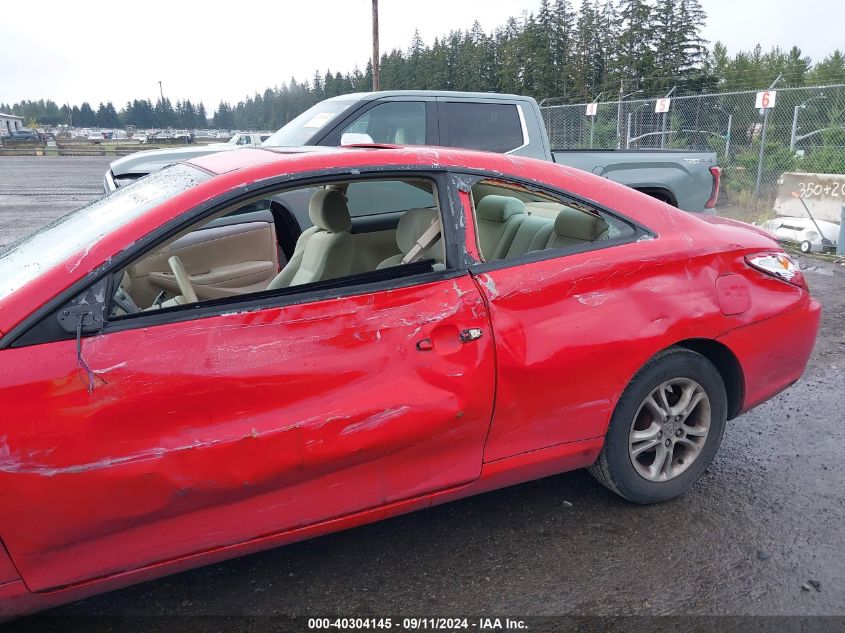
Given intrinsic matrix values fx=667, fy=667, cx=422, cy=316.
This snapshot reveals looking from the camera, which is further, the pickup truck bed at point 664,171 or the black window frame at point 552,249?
the pickup truck bed at point 664,171

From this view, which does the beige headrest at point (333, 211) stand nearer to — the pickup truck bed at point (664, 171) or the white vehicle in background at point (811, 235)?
the pickup truck bed at point (664, 171)

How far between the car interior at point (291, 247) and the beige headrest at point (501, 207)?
373mm

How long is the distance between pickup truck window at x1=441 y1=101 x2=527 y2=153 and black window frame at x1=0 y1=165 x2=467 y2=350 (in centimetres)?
416

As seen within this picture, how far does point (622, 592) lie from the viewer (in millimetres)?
2482

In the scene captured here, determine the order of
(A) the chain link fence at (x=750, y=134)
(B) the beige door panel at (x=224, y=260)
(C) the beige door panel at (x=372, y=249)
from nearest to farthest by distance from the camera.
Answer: (C) the beige door panel at (x=372, y=249)
(B) the beige door panel at (x=224, y=260)
(A) the chain link fence at (x=750, y=134)

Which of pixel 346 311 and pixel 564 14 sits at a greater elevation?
pixel 564 14

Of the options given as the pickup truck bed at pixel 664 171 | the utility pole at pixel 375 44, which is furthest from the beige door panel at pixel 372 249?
the utility pole at pixel 375 44

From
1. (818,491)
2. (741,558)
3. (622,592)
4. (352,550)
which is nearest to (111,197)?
(352,550)

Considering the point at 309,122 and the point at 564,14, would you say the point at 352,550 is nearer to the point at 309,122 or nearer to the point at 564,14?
the point at 309,122

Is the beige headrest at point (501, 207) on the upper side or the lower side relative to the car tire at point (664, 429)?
upper

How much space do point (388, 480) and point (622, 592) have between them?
3.20ft

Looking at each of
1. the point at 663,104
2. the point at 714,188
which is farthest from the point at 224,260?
the point at 663,104

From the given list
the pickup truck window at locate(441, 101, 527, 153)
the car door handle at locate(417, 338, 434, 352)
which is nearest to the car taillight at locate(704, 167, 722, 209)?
the pickup truck window at locate(441, 101, 527, 153)

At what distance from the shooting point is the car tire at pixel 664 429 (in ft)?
→ 9.36
